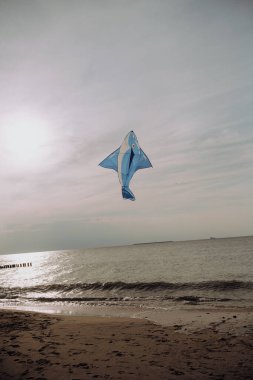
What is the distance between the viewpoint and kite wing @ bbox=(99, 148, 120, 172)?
34.7ft

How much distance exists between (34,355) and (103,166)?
6.02 meters

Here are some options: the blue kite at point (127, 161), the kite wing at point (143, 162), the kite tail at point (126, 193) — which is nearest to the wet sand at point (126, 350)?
the kite tail at point (126, 193)

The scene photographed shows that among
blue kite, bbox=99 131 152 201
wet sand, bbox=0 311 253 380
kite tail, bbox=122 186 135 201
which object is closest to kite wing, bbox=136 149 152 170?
blue kite, bbox=99 131 152 201

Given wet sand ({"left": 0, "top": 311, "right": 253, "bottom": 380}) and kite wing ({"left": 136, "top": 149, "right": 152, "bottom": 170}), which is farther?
kite wing ({"left": 136, "top": 149, "right": 152, "bottom": 170})

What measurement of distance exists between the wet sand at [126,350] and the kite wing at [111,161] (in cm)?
562

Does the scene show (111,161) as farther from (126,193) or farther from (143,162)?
(126,193)

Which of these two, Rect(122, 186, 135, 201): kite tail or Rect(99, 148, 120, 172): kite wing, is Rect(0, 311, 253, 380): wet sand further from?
Rect(99, 148, 120, 172): kite wing

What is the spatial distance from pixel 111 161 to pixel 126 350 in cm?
589

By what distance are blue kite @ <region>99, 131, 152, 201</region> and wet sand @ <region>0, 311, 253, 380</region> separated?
4688mm

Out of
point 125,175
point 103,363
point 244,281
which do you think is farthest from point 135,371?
point 244,281

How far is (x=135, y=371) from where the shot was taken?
21.6ft

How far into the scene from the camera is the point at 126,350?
8.22m

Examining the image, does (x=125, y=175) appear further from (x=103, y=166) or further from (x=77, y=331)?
(x=77, y=331)

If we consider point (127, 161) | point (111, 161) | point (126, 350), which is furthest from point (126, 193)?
point (126, 350)
